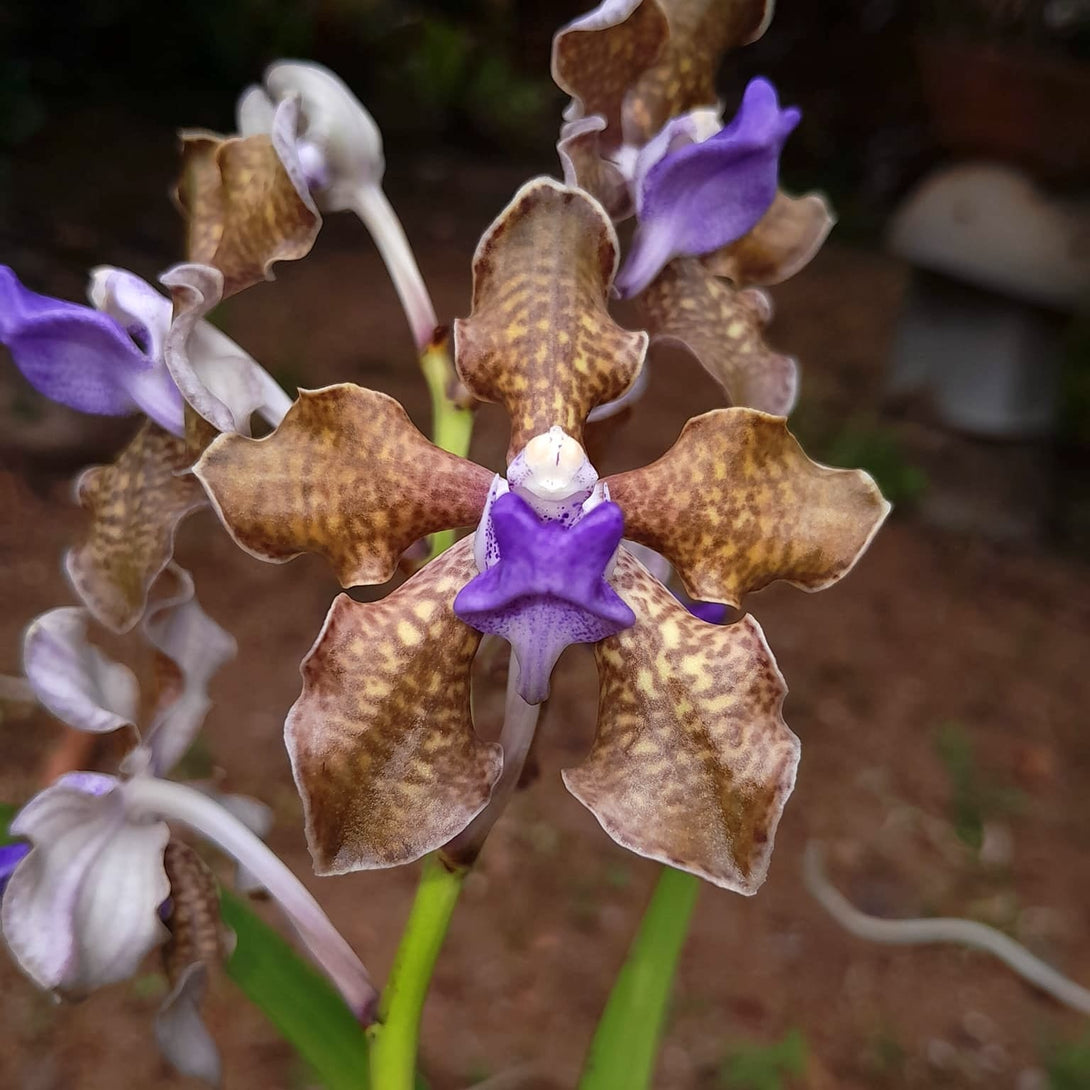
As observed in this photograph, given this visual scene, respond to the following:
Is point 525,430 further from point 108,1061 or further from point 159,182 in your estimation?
point 159,182

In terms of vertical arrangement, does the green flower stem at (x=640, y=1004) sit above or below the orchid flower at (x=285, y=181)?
below

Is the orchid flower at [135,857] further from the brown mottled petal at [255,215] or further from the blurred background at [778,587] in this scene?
the blurred background at [778,587]

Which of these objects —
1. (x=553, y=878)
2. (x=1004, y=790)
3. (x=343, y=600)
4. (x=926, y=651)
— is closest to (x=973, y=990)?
(x=1004, y=790)

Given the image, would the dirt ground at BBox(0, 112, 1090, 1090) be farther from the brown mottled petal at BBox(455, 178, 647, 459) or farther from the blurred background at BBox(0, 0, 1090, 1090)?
the brown mottled petal at BBox(455, 178, 647, 459)

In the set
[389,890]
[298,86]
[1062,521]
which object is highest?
[298,86]

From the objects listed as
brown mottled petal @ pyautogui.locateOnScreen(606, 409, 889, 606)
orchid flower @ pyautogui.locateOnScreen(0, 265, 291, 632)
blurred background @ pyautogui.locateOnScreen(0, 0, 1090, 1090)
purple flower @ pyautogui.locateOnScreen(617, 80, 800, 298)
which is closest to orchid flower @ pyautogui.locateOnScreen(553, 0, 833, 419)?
purple flower @ pyautogui.locateOnScreen(617, 80, 800, 298)

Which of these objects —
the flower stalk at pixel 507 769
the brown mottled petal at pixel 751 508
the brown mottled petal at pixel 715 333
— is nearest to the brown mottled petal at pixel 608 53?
the brown mottled petal at pixel 715 333

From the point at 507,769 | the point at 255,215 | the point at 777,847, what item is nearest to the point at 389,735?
the point at 507,769
